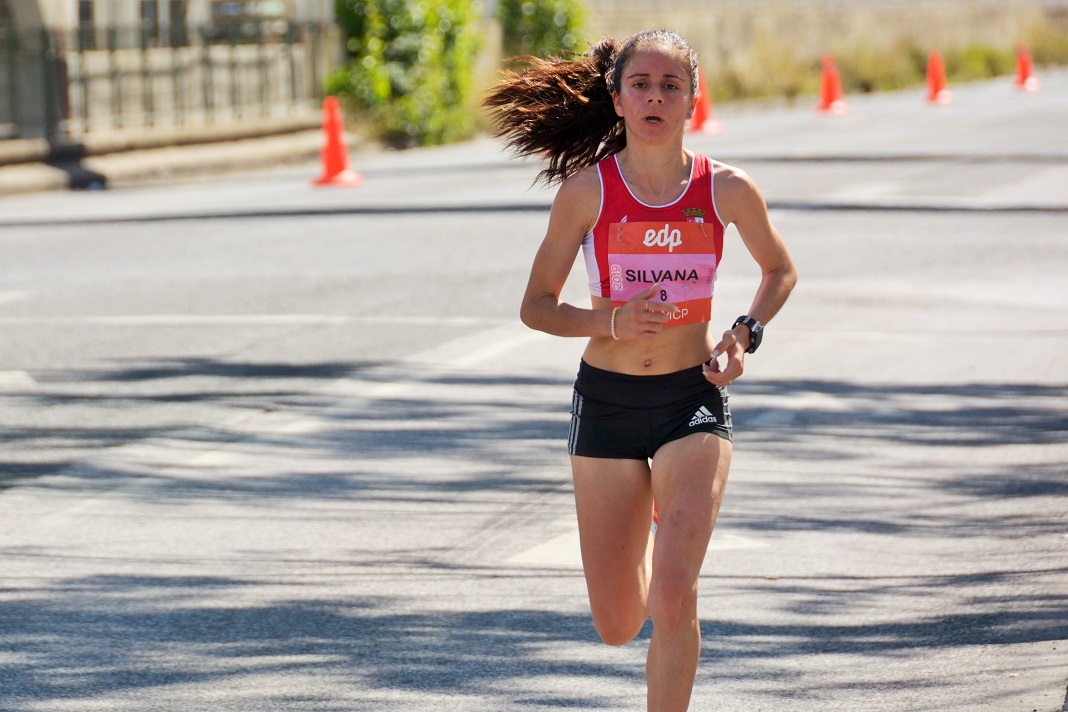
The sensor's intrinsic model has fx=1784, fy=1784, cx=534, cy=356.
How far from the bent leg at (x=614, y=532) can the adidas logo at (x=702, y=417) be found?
175mm

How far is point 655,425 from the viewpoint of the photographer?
442 cm

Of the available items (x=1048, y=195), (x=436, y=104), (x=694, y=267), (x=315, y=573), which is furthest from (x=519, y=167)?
(x=694, y=267)

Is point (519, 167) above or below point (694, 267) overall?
below

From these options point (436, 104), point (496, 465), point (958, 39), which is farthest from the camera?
point (958, 39)

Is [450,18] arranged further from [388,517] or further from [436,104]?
[388,517]

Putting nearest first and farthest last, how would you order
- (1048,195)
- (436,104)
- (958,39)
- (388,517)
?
1. (388,517)
2. (1048,195)
3. (436,104)
4. (958,39)

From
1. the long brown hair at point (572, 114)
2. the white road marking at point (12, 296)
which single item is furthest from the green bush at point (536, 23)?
the long brown hair at point (572, 114)

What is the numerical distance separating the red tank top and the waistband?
14cm

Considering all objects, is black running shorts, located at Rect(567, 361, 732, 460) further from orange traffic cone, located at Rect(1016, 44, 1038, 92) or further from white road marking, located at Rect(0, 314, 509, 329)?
orange traffic cone, located at Rect(1016, 44, 1038, 92)

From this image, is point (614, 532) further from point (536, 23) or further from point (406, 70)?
point (536, 23)

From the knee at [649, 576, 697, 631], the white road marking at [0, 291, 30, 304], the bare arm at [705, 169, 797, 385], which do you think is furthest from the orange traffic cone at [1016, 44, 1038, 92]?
the knee at [649, 576, 697, 631]

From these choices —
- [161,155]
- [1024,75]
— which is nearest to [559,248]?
[161,155]

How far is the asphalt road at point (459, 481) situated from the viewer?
5.11m

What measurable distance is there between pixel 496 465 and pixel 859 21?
4406cm
